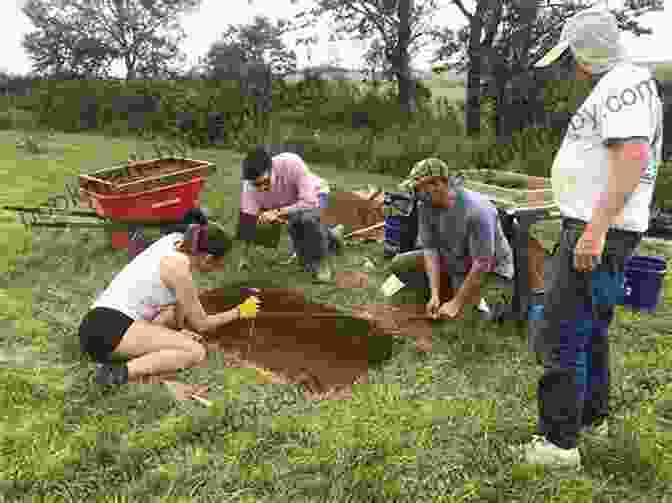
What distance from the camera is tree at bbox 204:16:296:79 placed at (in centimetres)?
1500

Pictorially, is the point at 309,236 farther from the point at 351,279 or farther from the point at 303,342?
the point at 303,342

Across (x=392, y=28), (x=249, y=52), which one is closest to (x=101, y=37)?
(x=249, y=52)

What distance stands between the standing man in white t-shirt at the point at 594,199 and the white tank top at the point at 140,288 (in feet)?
6.45

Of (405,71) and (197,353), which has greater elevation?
(405,71)

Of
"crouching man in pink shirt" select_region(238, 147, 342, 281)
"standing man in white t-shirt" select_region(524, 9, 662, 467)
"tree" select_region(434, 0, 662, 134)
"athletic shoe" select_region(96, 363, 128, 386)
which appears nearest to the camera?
"standing man in white t-shirt" select_region(524, 9, 662, 467)

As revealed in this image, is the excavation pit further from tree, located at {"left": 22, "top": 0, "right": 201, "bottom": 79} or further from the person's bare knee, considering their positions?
tree, located at {"left": 22, "top": 0, "right": 201, "bottom": 79}

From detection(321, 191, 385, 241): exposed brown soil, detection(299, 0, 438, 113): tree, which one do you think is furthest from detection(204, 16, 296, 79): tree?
detection(321, 191, 385, 241): exposed brown soil

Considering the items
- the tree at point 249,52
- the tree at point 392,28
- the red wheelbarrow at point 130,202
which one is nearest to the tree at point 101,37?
the tree at point 249,52

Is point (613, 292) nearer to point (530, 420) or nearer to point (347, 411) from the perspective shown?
point (530, 420)

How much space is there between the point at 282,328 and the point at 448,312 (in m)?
1.11

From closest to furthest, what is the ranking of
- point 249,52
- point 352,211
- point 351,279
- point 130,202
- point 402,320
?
point 402,320, point 351,279, point 130,202, point 352,211, point 249,52

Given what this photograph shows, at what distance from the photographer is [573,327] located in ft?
7.29

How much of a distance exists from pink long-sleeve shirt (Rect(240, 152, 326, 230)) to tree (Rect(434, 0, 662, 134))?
719cm

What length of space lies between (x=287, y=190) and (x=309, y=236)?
40 centimetres
